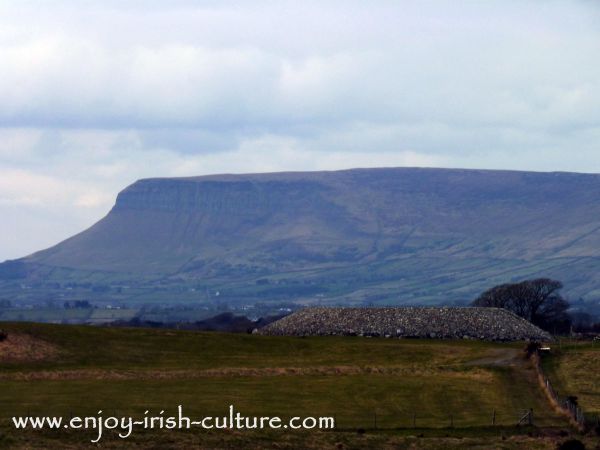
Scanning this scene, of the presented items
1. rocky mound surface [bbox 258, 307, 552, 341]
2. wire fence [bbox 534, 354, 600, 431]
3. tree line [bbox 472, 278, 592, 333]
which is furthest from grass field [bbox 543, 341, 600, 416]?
tree line [bbox 472, 278, 592, 333]

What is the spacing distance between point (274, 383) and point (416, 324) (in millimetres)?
41987

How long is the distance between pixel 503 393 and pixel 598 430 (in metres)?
16.4

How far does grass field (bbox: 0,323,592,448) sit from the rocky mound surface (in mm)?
5861

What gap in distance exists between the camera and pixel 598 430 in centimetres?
6569

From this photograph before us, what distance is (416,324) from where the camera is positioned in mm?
123812

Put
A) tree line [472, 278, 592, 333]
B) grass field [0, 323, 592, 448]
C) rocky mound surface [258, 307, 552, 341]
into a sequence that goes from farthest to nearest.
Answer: tree line [472, 278, 592, 333] < rocky mound surface [258, 307, 552, 341] < grass field [0, 323, 592, 448]

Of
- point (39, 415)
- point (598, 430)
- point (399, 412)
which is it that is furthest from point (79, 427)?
point (598, 430)

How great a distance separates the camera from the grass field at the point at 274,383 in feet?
216

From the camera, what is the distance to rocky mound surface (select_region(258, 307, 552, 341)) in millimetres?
121062

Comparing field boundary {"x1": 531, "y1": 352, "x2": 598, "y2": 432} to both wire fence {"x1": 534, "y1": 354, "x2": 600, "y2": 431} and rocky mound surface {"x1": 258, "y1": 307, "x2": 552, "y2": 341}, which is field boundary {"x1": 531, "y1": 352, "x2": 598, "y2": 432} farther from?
rocky mound surface {"x1": 258, "y1": 307, "x2": 552, "y2": 341}

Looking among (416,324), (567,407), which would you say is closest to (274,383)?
(567,407)

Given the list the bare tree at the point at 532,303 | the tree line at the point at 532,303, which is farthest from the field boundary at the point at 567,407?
the bare tree at the point at 532,303

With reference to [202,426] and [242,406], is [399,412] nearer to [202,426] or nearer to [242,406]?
[242,406]

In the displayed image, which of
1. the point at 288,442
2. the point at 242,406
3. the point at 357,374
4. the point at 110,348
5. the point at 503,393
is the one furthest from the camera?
the point at 110,348
